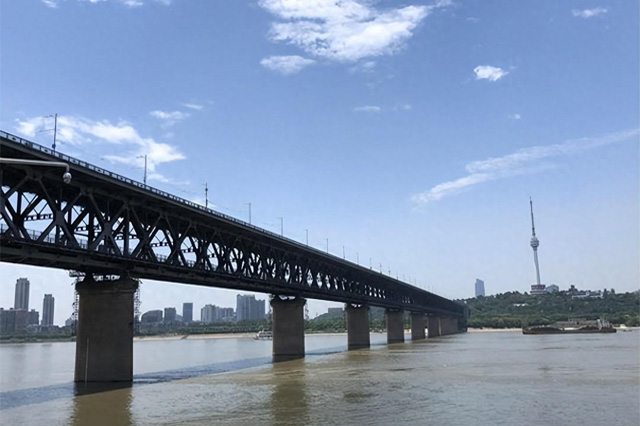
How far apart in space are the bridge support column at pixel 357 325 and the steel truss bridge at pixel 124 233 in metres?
41.2

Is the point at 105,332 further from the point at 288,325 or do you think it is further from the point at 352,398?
the point at 288,325

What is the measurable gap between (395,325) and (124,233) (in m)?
126

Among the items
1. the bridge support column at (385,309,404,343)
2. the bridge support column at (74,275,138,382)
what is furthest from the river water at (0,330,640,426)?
the bridge support column at (385,309,404,343)

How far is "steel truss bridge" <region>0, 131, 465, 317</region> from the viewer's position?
149 feet

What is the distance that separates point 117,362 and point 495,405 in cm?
3419

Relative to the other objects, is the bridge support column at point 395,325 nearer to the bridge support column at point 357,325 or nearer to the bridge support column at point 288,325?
the bridge support column at point 357,325

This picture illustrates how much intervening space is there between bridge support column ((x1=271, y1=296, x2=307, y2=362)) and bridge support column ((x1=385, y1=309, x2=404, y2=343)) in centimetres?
6771

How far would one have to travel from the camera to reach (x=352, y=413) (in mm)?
36469

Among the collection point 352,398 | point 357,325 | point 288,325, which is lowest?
point 352,398

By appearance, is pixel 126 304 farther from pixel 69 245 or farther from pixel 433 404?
pixel 433 404

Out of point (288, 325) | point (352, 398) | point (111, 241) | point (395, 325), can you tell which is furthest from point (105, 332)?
point (395, 325)

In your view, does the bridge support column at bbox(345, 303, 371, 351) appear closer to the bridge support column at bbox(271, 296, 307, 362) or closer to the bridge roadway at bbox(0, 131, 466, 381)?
the bridge support column at bbox(271, 296, 307, 362)

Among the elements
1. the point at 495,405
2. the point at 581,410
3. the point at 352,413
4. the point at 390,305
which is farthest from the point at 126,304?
the point at 390,305

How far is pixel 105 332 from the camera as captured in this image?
5528cm
